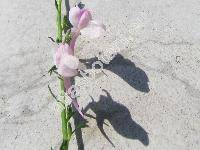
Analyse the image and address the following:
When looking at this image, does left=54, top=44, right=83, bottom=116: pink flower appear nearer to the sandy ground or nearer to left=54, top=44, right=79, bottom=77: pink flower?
left=54, top=44, right=79, bottom=77: pink flower

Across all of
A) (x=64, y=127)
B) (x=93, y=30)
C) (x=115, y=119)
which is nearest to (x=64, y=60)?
(x=93, y=30)

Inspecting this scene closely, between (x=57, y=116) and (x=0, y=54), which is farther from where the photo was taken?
(x=0, y=54)

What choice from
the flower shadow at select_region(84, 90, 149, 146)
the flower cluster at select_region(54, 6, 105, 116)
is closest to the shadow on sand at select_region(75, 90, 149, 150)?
the flower shadow at select_region(84, 90, 149, 146)

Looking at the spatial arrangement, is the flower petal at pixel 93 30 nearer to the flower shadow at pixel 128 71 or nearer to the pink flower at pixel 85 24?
the pink flower at pixel 85 24

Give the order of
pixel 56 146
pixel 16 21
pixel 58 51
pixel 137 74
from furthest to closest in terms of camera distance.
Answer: pixel 16 21, pixel 137 74, pixel 56 146, pixel 58 51

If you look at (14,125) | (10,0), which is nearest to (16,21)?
(10,0)

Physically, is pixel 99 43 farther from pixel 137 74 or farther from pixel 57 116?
pixel 57 116
